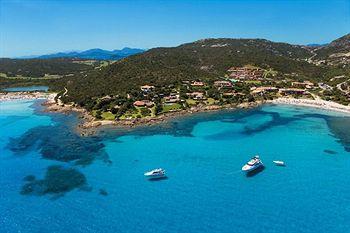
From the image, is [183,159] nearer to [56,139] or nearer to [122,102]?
[56,139]

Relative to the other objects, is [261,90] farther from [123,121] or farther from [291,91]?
[123,121]

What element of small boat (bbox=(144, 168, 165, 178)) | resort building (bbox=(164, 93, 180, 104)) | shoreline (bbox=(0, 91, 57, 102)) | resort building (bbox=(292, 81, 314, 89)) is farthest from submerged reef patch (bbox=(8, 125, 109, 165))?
resort building (bbox=(292, 81, 314, 89))

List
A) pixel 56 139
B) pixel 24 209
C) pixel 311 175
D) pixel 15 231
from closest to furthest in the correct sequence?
pixel 15 231 → pixel 24 209 → pixel 311 175 → pixel 56 139

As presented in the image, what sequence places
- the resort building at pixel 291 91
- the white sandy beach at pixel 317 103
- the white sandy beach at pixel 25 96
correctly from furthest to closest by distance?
the white sandy beach at pixel 25 96 < the resort building at pixel 291 91 < the white sandy beach at pixel 317 103

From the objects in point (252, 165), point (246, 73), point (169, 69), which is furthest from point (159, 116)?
point (246, 73)

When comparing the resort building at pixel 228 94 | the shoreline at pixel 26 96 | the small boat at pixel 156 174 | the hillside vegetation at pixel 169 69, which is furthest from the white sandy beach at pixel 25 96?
the small boat at pixel 156 174

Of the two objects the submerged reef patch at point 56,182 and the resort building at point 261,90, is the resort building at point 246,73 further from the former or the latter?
the submerged reef patch at point 56,182

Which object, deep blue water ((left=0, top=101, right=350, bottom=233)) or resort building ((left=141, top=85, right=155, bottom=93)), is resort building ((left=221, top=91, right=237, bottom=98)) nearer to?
resort building ((left=141, top=85, right=155, bottom=93))

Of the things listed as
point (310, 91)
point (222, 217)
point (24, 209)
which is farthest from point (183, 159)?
point (310, 91)
